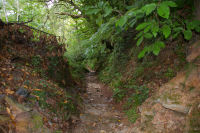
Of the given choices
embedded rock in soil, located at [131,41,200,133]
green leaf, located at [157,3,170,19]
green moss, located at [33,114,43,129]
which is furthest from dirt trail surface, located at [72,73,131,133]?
green leaf, located at [157,3,170,19]

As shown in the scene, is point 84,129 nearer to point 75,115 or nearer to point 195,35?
point 75,115

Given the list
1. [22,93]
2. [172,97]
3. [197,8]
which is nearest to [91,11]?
[22,93]

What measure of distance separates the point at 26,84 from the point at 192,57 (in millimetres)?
4464

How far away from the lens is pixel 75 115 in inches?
155

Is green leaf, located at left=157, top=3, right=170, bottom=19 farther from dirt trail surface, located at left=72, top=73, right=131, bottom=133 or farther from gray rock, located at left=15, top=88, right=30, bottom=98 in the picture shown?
gray rock, located at left=15, top=88, right=30, bottom=98

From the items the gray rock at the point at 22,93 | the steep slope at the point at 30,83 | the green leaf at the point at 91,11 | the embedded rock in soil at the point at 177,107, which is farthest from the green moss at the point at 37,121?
the green leaf at the point at 91,11

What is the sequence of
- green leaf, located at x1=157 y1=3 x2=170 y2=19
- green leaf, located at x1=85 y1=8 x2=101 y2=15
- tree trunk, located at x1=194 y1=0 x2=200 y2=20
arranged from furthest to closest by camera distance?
1. tree trunk, located at x1=194 y1=0 x2=200 y2=20
2. green leaf, located at x1=85 y1=8 x2=101 y2=15
3. green leaf, located at x1=157 y1=3 x2=170 y2=19

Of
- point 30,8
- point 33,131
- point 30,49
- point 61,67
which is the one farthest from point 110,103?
point 30,8

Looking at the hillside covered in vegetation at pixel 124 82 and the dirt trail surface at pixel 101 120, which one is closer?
the hillside covered in vegetation at pixel 124 82

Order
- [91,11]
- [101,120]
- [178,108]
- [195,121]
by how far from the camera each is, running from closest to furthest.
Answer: [91,11]
[195,121]
[178,108]
[101,120]

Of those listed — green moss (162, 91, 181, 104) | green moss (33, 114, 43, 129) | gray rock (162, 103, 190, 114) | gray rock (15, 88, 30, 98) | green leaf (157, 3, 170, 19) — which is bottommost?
green moss (33, 114, 43, 129)

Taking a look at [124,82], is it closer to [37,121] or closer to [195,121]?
[195,121]

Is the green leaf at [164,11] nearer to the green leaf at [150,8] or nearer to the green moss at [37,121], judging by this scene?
the green leaf at [150,8]

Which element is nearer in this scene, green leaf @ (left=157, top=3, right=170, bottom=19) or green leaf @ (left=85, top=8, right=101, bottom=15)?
green leaf @ (left=157, top=3, right=170, bottom=19)
